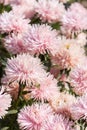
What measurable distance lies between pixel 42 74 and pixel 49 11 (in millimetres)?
694

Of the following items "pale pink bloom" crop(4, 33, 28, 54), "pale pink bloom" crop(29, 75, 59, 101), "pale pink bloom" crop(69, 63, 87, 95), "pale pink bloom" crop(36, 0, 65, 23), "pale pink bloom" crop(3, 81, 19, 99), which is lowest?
"pale pink bloom" crop(3, 81, 19, 99)

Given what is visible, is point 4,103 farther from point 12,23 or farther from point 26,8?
point 26,8

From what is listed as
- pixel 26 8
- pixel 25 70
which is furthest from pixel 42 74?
pixel 26 8

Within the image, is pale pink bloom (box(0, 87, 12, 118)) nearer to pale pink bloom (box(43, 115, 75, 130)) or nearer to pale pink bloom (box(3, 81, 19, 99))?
pale pink bloom (box(43, 115, 75, 130))

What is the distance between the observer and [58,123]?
1.74 metres

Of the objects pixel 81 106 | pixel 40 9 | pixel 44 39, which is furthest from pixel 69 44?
pixel 81 106

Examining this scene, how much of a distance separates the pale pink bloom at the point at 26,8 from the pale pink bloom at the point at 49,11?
105 millimetres

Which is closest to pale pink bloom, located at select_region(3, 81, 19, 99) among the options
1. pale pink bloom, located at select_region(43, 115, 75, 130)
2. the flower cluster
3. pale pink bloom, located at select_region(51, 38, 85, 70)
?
the flower cluster

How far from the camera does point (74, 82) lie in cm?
206

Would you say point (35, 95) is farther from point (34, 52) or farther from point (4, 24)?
point (4, 24)

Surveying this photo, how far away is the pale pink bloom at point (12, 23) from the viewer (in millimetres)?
2291

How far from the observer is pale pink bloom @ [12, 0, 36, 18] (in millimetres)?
2660

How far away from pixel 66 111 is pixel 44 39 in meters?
0.37

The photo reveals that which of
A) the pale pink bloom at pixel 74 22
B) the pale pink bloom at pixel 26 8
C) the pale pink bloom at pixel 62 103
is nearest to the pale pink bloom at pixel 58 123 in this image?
the pale pink bloom at pixel 62 103
